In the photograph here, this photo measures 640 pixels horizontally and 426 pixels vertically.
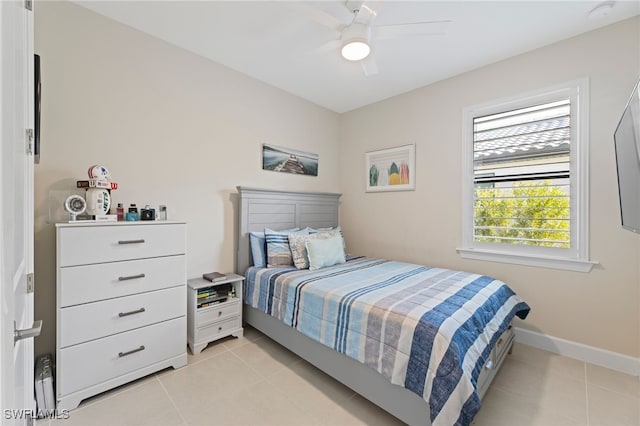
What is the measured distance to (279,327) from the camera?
2.30m

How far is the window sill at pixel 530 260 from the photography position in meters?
2.19

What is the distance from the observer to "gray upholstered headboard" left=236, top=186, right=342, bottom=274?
282 cm

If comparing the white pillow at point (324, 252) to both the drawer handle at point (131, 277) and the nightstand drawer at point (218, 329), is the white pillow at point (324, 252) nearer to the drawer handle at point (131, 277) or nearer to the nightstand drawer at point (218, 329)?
the nightstand drawer at point (218, 329)

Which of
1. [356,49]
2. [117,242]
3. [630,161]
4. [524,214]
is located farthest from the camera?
[524,214]

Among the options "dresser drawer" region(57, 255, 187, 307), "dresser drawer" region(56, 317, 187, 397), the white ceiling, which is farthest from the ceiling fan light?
"dresser drawer" region(56, 317, 187, 397)

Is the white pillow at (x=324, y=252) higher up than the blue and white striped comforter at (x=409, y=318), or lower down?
higher up

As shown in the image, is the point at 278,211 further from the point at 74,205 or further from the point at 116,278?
the point at 74,205

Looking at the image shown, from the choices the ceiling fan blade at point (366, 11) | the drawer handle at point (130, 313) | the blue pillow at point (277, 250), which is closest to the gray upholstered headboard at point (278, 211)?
the blue pillow at point (277, 250)

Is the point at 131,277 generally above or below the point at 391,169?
below

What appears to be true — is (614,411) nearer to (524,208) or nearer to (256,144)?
(524,208)

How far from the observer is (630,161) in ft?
4.50

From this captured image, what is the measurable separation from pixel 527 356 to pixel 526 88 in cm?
239

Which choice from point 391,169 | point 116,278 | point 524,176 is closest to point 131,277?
point 116,278

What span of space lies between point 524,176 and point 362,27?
2011 millimetres
